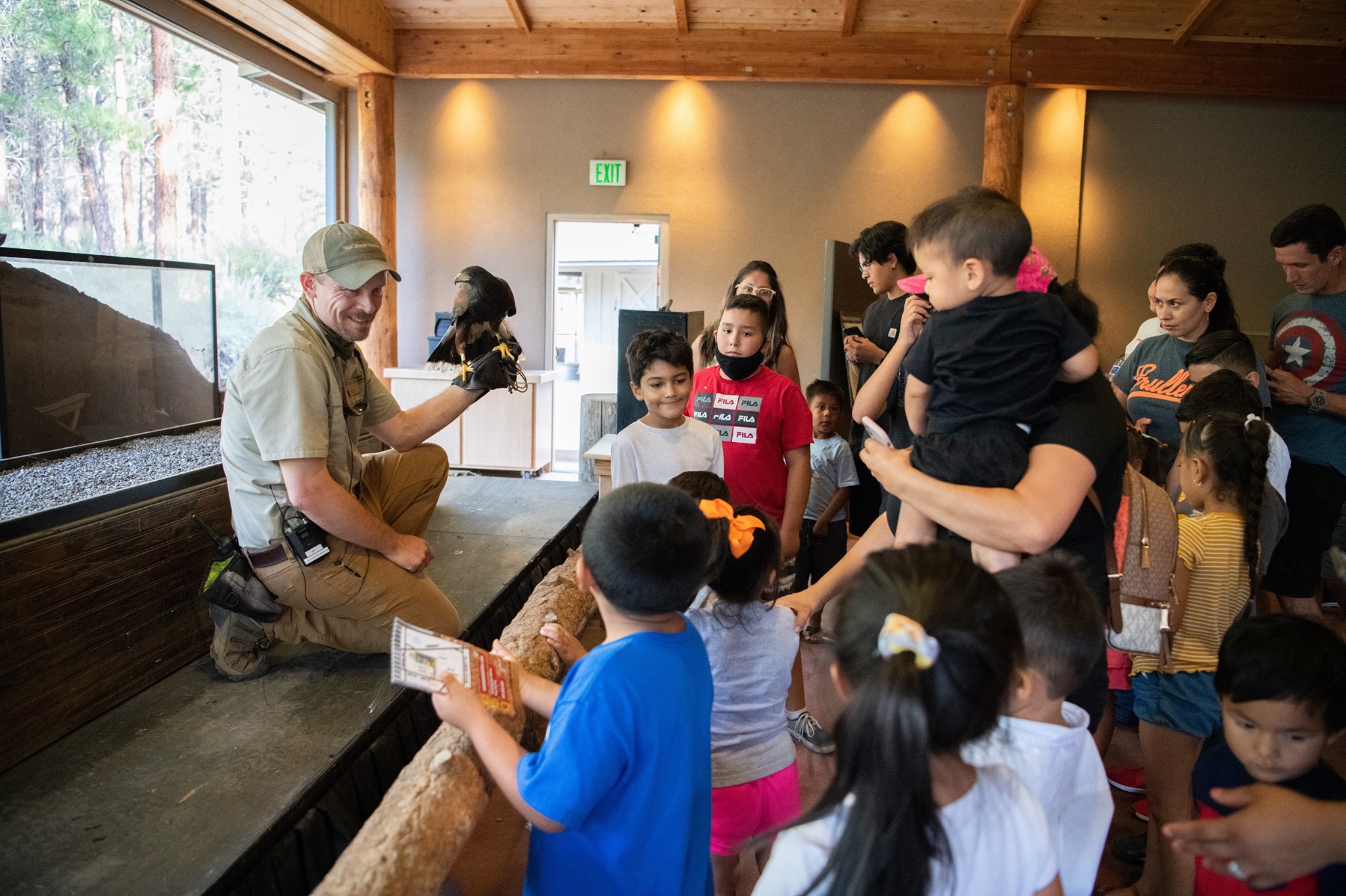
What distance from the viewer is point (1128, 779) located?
2.65 metres

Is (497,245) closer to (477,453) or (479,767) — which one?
(477,453)

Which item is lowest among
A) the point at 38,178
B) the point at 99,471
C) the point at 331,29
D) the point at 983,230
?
the point at 99,471

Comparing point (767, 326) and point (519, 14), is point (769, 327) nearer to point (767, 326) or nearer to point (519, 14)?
point (767, 326)

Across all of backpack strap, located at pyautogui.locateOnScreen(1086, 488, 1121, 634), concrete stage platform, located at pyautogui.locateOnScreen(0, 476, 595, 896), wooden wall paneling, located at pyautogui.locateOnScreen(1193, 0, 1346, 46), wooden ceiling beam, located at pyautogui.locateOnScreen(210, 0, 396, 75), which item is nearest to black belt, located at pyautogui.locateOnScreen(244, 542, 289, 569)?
concrete stage platform, located at pyautogui.locateOnScreen(0, 476, 595, 896)

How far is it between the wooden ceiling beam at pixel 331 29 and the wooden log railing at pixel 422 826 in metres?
5.78

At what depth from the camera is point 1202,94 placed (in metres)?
7.63

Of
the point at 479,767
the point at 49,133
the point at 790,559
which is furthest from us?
the point at 49,133

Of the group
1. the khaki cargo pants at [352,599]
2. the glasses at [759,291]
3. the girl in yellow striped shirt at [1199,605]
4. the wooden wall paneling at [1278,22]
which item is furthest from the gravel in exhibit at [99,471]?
the wooden wall paneling at [1278,22]

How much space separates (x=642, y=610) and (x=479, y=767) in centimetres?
63

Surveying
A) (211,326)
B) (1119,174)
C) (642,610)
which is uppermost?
(1119,174)

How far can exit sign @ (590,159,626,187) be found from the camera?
7918 millimetres

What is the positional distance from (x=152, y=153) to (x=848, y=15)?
5.26 meters

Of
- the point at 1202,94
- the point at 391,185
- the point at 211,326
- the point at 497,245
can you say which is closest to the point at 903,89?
the point at 1202,94

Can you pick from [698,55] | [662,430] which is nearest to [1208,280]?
[662,430]
